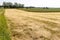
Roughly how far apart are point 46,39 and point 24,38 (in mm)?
1297


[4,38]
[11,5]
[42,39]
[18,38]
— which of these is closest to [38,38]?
[42,39]

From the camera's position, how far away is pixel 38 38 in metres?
10.4

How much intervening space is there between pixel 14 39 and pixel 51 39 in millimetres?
2054

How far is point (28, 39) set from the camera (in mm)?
10211

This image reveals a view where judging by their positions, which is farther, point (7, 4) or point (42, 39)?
point (7, 4)

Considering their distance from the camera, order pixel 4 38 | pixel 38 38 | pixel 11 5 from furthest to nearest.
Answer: pixel 11 5
pixel 38 38
pixel 4 38

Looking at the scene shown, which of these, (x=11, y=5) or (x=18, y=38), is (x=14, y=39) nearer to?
(x=18, y=38)

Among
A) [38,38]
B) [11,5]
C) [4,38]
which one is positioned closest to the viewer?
[4,38]

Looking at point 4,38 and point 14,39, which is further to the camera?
point 14,39

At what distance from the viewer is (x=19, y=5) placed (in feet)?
514

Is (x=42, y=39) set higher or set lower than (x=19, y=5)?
higher

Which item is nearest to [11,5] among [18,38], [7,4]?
[7,4]

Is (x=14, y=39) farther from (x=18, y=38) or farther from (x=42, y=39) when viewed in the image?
(x=42, y=39)

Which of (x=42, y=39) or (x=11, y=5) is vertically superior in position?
(x=42, y=39)
